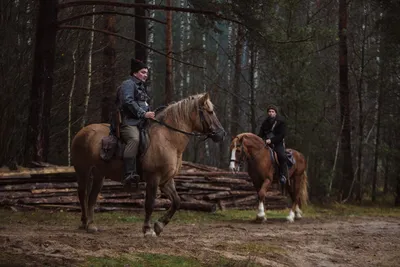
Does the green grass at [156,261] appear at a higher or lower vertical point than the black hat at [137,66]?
lower

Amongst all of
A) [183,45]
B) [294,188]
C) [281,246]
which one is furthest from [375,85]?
[183,45]

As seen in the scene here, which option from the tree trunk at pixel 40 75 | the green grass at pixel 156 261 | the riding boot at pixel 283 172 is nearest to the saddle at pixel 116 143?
the green grass at pixel 156 261

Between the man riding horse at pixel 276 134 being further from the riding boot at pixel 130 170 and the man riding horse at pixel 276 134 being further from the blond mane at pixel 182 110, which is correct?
the riding boot at pixel 130 170

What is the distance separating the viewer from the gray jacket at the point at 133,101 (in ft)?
33.5

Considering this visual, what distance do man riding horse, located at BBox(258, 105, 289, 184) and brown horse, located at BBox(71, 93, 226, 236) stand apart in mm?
4607

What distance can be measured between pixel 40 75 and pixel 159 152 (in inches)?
276

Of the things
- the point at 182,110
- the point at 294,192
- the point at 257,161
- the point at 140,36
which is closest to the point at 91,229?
the point at 182,110

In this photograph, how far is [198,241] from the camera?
33.6 ft

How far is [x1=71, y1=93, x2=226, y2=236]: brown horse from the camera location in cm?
1040

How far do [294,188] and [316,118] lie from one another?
8.59 m

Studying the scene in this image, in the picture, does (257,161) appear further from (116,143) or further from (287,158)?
(116,143)

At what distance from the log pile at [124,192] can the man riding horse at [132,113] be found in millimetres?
5349

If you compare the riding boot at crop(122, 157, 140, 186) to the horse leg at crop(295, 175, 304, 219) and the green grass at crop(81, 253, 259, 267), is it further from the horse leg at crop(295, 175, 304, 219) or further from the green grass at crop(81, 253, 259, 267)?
the horse leg at crop(295, 175, 304, 219)

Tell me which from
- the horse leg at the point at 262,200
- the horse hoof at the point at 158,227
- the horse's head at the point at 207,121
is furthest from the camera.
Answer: the horse leg at the point at 262,200
